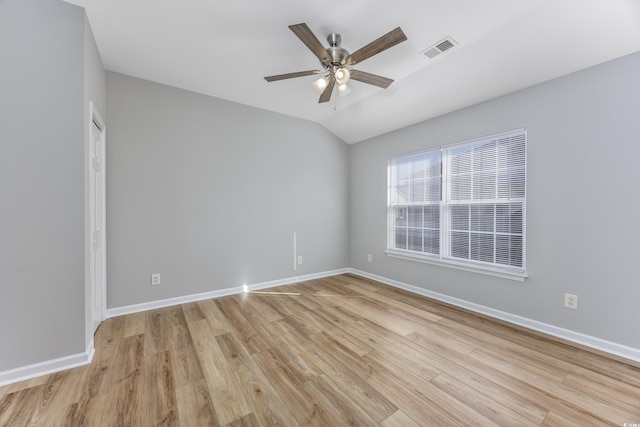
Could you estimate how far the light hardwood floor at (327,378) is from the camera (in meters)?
1.45

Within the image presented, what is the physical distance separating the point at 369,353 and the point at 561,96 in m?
2.95

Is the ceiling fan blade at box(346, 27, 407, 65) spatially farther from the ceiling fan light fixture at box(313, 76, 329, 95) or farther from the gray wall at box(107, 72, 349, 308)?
the gray wall at box(107, 72, 349, 308)

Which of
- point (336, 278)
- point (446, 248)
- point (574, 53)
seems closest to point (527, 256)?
point (446, 248)

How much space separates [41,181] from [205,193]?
1578mm

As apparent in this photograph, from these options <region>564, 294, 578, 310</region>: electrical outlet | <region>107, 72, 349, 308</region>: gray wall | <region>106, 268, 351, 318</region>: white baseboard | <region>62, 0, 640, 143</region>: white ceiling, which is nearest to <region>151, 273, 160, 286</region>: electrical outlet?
<region>107, 72, 349, 308</region>: gray wall

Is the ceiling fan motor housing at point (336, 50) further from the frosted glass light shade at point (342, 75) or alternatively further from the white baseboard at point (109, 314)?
the white baseboard at point (109, 314)

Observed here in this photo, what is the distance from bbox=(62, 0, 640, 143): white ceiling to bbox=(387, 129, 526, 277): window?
66cm

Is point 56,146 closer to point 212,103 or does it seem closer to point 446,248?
point 212,103

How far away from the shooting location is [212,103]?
11.0 ft

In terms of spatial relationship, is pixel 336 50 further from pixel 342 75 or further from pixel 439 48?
pixel 439 48

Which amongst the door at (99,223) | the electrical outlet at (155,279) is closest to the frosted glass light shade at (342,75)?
the door at (99,223)

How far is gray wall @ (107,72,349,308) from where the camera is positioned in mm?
2824

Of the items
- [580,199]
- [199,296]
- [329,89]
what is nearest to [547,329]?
[580,199]

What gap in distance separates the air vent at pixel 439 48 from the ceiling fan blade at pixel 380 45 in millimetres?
718
